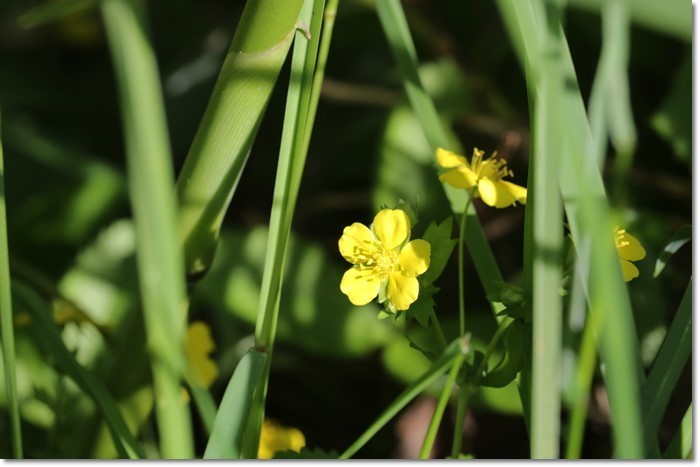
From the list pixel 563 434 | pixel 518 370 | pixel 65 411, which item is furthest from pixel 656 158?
pixel 65 411

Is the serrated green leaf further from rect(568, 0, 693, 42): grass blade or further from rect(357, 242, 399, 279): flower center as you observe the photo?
rect(568, 0, 693, 42): grass blade

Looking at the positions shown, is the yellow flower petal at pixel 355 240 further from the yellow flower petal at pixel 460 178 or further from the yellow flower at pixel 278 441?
the yellow flower at pixel 278 441

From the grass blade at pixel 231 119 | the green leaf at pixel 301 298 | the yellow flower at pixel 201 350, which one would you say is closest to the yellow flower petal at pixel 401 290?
the grass blade at pixel 231 119

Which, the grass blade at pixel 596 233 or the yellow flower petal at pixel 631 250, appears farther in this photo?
the yellow flower petal at pixel 631 250

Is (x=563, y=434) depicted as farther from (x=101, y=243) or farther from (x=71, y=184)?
(x=71, y=184)

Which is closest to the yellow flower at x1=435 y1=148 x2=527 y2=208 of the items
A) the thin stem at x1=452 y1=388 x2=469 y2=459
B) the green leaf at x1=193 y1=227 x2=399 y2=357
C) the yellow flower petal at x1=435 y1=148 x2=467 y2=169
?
the yellow flower petal at x1=435 y1=148 x2=467 y2=169

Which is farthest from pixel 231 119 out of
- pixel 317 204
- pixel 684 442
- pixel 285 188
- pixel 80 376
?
pixel 317 204

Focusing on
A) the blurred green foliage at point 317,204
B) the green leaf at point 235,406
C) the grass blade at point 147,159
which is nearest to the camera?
the grass blade at point 147,159

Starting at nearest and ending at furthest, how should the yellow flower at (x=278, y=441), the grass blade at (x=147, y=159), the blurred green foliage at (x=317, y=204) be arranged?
1. the grass blade at (x=147, y=159)
2. the yellow flower at (x=278, y=441)
3. the blurred green foliage at (x=317, y=204)
